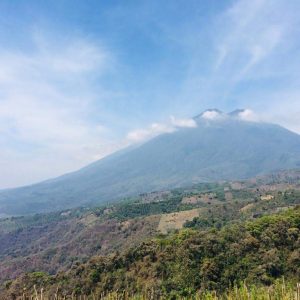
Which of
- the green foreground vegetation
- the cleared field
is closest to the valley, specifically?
the cleared field

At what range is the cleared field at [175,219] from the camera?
50.5 meters

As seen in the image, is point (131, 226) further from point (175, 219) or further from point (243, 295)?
point (243, 295)

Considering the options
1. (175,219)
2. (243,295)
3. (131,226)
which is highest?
(243,295)

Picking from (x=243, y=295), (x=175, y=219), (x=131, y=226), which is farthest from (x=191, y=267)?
(x=131, y=226)

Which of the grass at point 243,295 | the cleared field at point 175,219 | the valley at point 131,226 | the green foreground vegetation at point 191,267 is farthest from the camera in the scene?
the cleared field at point 175,219

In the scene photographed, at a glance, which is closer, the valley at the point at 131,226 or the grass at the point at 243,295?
the grass at the point at 243,295

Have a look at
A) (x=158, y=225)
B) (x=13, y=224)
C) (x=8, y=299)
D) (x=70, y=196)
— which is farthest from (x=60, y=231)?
(x=70, y=196)

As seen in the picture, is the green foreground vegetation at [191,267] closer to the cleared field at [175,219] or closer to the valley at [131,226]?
the valley at [131,226]

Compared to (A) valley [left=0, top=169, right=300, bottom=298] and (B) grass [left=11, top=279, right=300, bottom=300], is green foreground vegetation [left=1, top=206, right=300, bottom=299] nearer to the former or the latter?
(B) grass [left=11, top=279, right=300, bottom=300]

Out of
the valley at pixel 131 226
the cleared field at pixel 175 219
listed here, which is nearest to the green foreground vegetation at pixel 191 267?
the valley at pixel 131 226

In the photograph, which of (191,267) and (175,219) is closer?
(191,267)

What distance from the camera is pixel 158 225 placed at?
5228cm

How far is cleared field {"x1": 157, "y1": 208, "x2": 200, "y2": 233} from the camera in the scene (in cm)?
5054

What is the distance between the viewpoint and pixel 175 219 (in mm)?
53406
